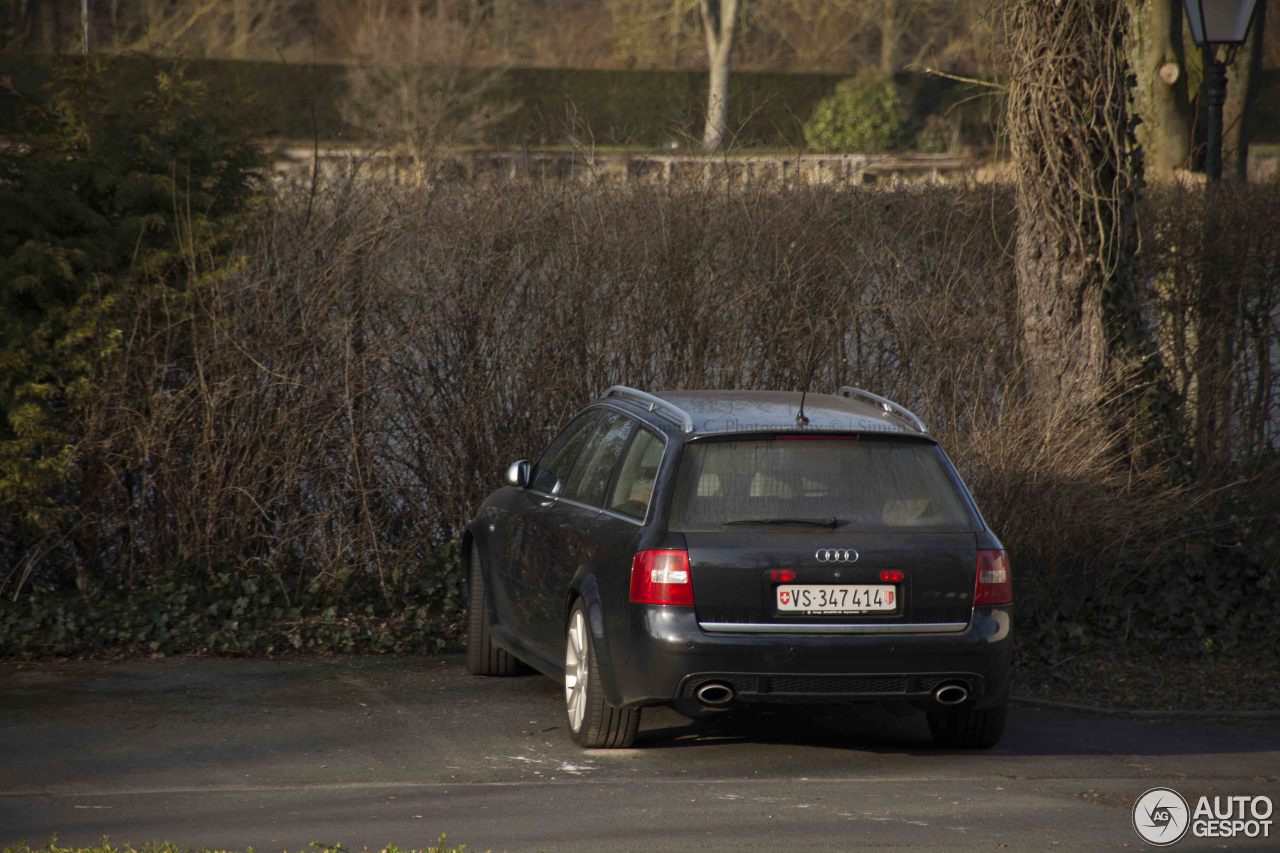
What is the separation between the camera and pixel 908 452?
748cm

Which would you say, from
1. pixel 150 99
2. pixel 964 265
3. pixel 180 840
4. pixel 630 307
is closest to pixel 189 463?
pixel 150 99

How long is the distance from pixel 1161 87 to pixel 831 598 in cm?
1363

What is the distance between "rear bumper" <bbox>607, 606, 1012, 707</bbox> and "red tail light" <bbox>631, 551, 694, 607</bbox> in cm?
4

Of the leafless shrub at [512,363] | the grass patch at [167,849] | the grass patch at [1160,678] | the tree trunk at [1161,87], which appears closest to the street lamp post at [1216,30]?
the leafless shrub at [512,363]

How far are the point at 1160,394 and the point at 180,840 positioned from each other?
7762 millimetres

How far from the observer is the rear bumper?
7.02 metres

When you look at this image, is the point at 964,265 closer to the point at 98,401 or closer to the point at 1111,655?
the point at 1111,655

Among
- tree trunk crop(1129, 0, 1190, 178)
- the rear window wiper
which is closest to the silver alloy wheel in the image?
the rear window wiper

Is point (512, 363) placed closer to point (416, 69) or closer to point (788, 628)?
point (788, 628)

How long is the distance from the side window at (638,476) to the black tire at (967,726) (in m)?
1.62

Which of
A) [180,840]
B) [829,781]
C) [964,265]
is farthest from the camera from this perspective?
[964,265]

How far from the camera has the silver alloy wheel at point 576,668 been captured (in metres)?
7.61

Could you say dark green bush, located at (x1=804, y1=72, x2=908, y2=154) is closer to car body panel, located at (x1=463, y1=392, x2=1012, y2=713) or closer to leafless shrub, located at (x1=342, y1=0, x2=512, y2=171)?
leafless shrub, located at (x1=342, y1=0, x2=512, y2=171)

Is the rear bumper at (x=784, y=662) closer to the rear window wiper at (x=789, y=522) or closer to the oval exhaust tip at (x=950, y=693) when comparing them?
the oval exhaust tip at (x=950, y=693)
